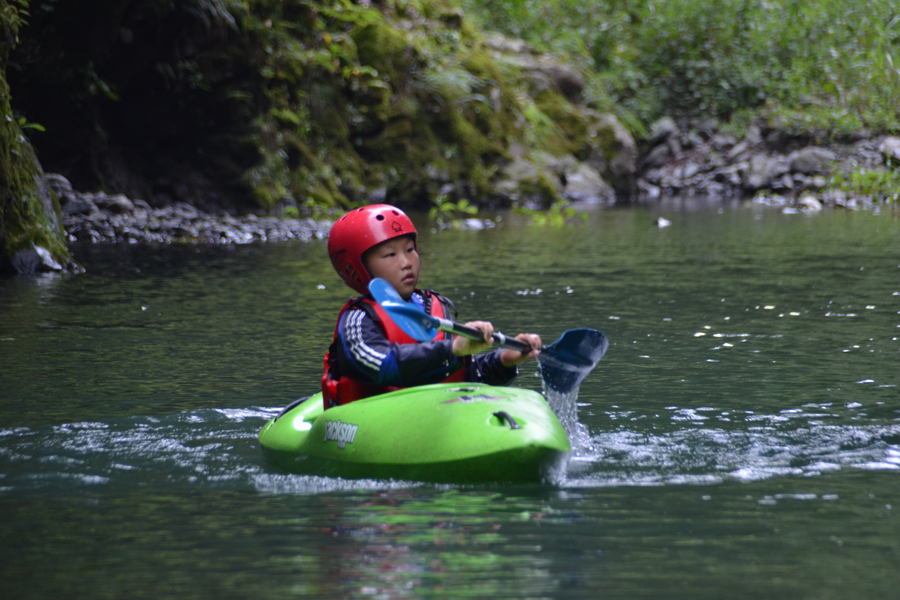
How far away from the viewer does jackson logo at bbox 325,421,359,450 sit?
3.11 m

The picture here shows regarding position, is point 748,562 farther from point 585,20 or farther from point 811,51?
point 585,20

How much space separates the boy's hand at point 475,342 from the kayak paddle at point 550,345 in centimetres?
2

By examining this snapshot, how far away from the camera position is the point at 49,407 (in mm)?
4062

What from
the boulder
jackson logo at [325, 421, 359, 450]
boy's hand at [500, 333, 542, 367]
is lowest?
the boulder

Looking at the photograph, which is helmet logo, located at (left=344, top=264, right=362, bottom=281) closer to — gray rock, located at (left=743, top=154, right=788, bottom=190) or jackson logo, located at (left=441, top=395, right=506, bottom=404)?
jackson logo, located at (left=441, top=395, right=506, bottom=404)

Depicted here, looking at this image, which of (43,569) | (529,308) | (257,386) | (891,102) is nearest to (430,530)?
(43,569)

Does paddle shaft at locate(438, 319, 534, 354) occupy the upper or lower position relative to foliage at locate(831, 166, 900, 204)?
upper

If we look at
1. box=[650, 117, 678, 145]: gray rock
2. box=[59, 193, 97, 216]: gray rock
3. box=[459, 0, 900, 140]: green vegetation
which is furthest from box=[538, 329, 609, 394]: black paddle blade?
box=[650, 117, 678, 145]: gray rock

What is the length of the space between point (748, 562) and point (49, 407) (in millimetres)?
3013

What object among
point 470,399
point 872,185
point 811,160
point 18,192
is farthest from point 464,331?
point 811,160

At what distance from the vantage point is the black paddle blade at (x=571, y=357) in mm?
3334

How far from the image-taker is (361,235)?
10.9 ft

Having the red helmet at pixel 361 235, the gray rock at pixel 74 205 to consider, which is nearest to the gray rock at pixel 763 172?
the gray rock at pixel 74 205

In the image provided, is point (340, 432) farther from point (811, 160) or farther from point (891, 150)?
point (811, 160)
